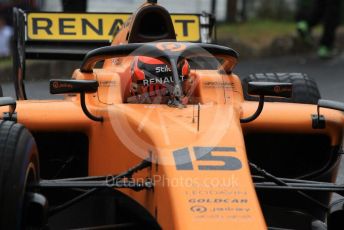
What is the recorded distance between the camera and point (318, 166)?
15.9ft

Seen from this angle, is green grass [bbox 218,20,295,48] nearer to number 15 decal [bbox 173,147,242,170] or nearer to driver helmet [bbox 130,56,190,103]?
driver helmet [bbox 130,56,190,103]

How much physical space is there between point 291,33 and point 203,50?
27.5ft

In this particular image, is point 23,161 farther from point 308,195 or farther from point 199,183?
point 308,195

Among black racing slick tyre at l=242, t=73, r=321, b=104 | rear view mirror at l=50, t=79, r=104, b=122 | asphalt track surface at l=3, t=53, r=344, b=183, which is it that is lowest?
asphalt track surface at l=3, t=53, r=344, b=183

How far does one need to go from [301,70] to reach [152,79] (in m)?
6.50

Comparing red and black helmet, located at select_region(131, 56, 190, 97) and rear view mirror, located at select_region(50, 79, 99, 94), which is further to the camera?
red and black helmet, located at select_region(131, 56, 190, 97)

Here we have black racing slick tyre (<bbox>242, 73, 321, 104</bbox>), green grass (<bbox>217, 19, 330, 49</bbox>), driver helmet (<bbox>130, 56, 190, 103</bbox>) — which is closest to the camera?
driver helmet (<bbox>130, 56, 190, 103</bbox>)

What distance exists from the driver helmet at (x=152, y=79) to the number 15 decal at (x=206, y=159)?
2.39 ft

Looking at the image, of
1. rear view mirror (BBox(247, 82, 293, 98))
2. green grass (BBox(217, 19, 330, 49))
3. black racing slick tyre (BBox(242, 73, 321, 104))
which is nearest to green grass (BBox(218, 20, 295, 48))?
green grass (BBox(217, 19, 330, 49))

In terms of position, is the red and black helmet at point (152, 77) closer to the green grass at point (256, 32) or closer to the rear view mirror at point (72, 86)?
the rear view mirror at point (72, 86)

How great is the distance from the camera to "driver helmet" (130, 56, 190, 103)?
444 centimetres

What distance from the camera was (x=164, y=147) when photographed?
376 centimetres

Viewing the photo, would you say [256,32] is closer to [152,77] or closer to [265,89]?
[152,77]

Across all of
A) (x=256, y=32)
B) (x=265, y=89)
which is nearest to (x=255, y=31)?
(x=256, y=32)
